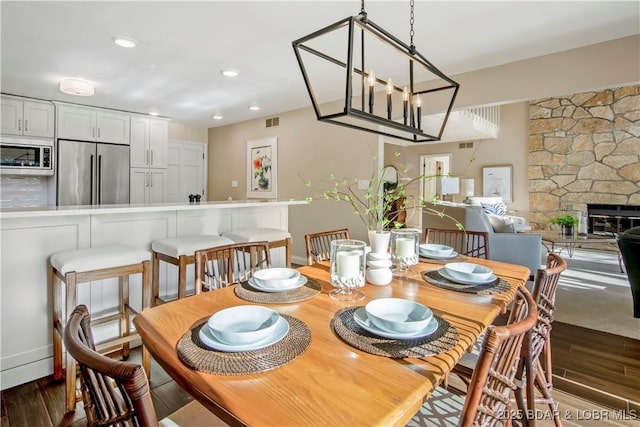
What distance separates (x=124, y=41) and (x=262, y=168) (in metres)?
3.07

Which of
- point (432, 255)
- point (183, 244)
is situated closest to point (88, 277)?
point (183, 244)

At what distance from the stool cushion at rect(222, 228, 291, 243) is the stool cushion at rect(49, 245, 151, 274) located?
867mm

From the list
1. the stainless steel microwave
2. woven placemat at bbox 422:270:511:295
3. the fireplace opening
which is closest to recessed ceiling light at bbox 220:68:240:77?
the stainless steel microwave

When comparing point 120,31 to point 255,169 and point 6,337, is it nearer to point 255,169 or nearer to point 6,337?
point 6,337

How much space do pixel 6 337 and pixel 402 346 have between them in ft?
7.55

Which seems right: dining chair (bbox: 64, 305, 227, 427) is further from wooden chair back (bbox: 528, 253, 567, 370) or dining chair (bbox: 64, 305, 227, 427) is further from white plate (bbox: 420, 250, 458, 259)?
white plate (bbox: 420, 250, 458, 259)

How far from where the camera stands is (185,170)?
A: 6.58 m

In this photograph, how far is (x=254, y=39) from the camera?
2.79 meters

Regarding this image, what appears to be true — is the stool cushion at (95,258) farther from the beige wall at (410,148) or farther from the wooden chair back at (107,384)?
the beige wall at (410,148)

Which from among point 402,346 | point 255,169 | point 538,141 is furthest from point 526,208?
point 402,346

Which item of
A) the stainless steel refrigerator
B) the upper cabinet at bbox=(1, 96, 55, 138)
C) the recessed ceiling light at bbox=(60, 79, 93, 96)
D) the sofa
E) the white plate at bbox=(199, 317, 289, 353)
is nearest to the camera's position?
the white plate at bbox=(199, 317, 289, 353)

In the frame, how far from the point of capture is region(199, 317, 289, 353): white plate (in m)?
0.87

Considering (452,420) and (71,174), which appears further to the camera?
(71,174)

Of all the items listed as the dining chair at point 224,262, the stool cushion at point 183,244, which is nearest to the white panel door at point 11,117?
the stool cushion at point 183,244
